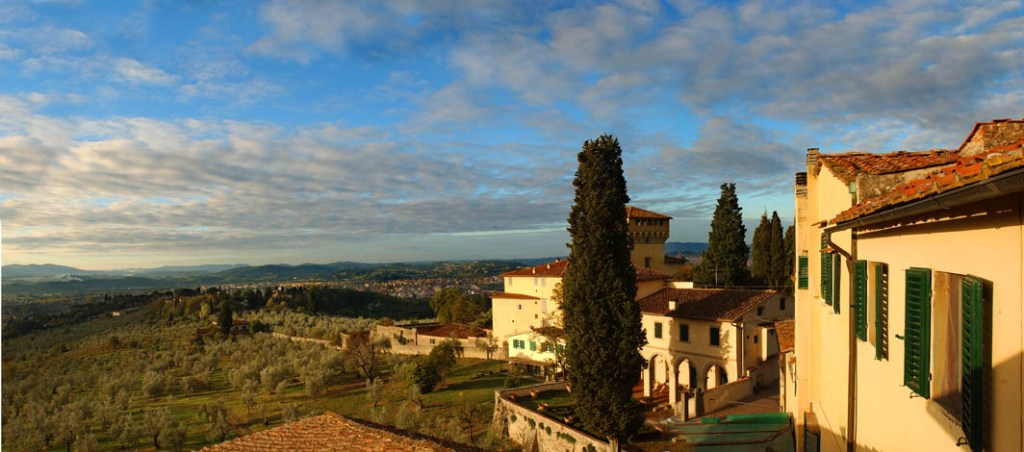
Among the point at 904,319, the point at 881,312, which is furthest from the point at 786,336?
the point at 904,319

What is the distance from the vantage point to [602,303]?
20516 millimetres

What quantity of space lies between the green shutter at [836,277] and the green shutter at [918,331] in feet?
11.6

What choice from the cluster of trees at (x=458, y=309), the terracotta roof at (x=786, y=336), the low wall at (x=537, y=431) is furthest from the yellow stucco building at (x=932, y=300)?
the cluster of trees at (x=458, y=309)

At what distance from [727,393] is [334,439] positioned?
15947 millimetres

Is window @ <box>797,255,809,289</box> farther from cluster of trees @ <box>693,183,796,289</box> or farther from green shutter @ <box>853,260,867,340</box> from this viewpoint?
cluster of trees @ <box>693,183,796,289</box>

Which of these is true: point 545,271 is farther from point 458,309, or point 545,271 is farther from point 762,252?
point 458,309

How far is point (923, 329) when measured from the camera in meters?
3.77

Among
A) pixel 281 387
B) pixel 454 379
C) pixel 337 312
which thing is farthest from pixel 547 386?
pixel 337 312

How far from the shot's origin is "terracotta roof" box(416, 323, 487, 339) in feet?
145

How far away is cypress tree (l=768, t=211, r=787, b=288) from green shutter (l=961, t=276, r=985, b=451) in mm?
37233

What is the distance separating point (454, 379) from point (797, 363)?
80.8 ft

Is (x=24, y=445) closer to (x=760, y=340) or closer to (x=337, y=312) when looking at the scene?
(x=760, y=340)

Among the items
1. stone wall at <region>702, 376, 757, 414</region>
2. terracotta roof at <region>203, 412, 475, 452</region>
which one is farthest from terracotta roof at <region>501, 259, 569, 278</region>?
terracotta roof at <region>203, 412, 475, 452</region>

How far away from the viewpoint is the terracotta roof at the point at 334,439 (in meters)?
10.2
